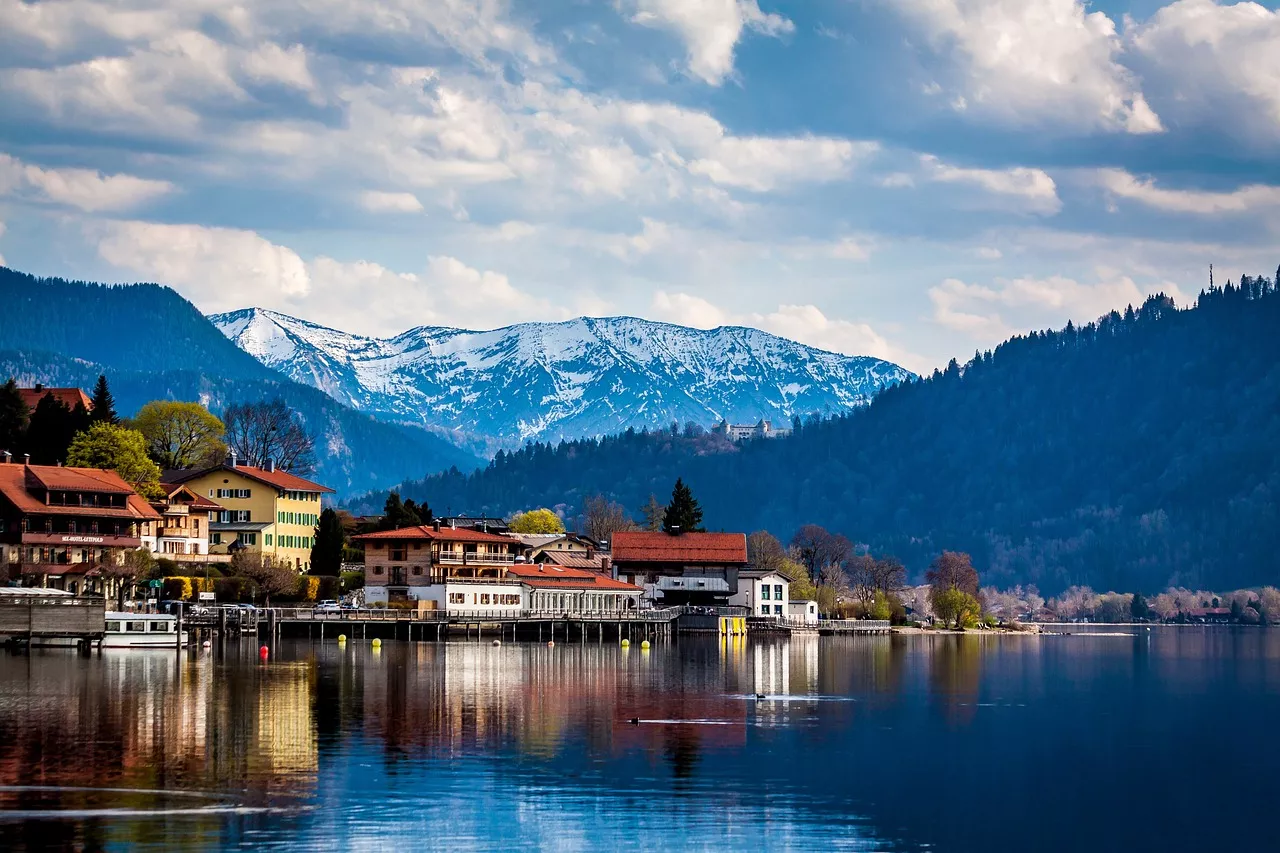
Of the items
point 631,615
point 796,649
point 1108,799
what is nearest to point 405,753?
point 1108,799

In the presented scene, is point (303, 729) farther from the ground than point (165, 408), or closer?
closer

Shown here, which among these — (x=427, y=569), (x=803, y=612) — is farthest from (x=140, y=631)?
(x=803, y=612)

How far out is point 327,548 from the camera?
154 meters

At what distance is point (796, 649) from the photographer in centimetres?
14538

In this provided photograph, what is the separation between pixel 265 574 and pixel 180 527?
10122 mm

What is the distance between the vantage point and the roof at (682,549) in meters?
181

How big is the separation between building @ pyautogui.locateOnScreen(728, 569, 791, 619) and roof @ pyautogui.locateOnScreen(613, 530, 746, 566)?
Answer: 198 cm

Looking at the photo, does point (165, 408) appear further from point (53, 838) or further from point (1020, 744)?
point (53, 838)

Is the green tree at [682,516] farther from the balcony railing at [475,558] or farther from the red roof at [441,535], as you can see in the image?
the balcony railing at [475,558]

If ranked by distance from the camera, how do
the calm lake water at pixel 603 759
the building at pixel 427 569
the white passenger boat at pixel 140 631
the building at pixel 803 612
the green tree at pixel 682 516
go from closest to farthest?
1. the calm lake water at pixel 603 759
2. the white passenger boat at pixel 140 631
3. the building at pixel 427 569
4. the building at pixel 803 612
5. the green tree at pixel 682 516

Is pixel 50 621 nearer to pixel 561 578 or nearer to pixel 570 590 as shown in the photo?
pixel 561 578

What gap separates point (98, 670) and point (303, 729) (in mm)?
29960

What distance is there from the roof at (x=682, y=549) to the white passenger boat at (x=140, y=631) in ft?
233

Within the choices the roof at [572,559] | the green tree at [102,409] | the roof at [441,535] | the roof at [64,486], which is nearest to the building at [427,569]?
the roof at [441,535]
